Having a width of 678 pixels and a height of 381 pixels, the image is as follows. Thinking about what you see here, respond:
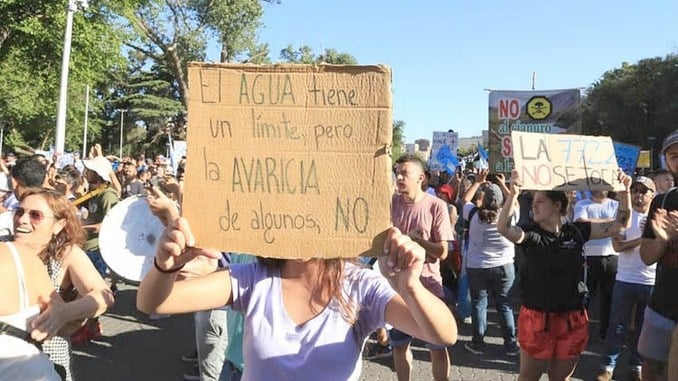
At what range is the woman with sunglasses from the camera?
9.05ft

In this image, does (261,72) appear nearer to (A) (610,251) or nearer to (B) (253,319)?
(B) (253,319)

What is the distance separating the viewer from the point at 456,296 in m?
7.65

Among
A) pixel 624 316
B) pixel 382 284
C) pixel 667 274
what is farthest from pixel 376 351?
pixel 382 284

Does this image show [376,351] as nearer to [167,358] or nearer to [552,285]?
[167,358]

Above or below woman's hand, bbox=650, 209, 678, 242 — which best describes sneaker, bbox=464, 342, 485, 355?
below

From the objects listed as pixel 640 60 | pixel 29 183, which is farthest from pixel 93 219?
pixel 640 60

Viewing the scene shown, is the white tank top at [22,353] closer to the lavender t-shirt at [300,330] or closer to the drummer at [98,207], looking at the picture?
the lavender t-shirt at [300,330]

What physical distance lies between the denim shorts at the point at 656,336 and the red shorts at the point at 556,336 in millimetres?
349

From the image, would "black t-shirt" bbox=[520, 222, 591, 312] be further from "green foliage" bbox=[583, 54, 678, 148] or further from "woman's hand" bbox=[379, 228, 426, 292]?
"green foliage" bbox=[583, 54, 678, 148]

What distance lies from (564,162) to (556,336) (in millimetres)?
1107

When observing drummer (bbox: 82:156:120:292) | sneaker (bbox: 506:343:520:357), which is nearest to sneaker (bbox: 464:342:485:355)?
sneaker (bbox: 506:343:520:357)

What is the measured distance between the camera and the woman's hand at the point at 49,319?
2.38 m

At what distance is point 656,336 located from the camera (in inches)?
145

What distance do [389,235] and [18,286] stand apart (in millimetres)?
1552
